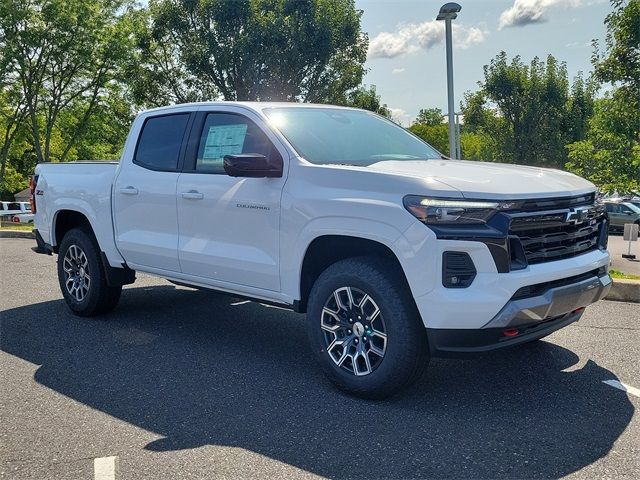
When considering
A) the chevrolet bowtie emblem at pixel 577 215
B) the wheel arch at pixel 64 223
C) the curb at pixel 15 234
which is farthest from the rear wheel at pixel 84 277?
the curb at pixel 15 234

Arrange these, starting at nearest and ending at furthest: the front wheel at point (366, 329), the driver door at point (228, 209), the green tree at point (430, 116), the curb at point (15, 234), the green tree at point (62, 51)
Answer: the front wheel at point (366, 329) → the driver door at point (228, 209) → the curb at point (15, 234) → the green tree at point (62, 51) → the green tree at point (430, 116)

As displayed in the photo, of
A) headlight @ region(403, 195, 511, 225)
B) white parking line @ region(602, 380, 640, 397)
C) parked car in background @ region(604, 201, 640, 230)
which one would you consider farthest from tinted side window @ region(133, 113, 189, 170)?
parked car in background @ region(604, 201, 640, 230)

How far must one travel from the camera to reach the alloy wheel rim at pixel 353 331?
3.96m

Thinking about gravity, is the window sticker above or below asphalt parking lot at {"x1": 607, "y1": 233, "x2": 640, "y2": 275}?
above

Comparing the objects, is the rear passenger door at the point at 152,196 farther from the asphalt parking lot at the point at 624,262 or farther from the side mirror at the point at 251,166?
the asphalt parking lot at the point at 624,262

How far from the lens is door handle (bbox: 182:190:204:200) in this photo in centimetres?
497

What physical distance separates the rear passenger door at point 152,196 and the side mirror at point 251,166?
1.09 metres

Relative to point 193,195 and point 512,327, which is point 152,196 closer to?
point 193,195

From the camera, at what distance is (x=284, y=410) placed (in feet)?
12.9

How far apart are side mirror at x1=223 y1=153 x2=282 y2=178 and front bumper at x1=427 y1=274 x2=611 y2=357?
1558mm

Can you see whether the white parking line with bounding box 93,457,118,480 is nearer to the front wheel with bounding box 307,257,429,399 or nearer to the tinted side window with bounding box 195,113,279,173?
the front wheel with bounding box 307,257,429,399

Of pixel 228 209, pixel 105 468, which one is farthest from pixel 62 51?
pixel 105 468

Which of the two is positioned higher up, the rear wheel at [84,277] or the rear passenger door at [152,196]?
the rear passenger door at [152,196]

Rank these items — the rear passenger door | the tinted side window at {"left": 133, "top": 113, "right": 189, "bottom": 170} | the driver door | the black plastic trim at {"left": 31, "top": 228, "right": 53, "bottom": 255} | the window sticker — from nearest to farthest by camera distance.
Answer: the driver door < the window sticker < the rear passenger door < the tinted side window at {"left": 133, "top": 113, "right": 189, "bottom": 170} < the black plastic trim at {"left": 31, "top": 228, "right": 53, "bottom": 255}
